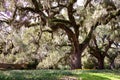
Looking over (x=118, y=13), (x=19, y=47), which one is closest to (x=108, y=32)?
(x=118, y=13)

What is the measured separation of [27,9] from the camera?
649 inches

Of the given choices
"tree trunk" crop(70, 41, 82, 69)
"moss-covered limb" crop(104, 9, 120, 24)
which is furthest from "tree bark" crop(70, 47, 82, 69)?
"moss-covered limb" crop(104, 9, 120, 24)

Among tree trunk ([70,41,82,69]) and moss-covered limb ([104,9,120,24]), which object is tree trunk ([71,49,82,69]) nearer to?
tree trunk ([70,41,82,69])

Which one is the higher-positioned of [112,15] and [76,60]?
[112,15]

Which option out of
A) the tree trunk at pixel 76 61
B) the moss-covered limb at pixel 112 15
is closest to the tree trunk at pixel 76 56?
the tree trunk at pixel 76 61

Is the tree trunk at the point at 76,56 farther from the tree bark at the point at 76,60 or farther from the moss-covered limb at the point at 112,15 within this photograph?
the moss-covered limb at the point at 112,15

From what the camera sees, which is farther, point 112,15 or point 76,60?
point 76,60

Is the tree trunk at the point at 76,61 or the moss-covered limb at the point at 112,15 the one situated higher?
the moss-covered limb at the point at 112,15

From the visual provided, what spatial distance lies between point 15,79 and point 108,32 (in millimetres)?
16277

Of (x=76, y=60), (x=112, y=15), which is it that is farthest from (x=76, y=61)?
(x=112, y=15)

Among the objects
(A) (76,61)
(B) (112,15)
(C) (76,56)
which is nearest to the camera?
(B) (112,15)

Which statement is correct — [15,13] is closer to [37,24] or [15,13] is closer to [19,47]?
[37,24]

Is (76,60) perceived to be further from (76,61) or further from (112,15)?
(112,15)

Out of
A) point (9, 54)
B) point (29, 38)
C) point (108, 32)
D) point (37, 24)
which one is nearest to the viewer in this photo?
point (37, 24)
